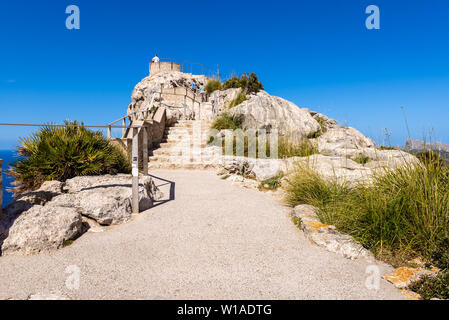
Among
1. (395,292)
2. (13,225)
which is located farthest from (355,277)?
(13,225)

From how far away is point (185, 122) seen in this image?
503 inches

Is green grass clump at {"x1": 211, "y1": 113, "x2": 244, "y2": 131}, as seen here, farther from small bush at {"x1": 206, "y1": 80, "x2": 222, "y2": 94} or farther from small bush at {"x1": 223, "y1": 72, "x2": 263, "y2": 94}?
small bush at {"x1": 206, "y1": 80, "x2": 222, "y2": 94}

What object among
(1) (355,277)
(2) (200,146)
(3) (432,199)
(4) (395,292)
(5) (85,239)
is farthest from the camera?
(2) (200,146)

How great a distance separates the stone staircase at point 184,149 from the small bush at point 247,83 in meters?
7.74

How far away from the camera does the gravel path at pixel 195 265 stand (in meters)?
2.34

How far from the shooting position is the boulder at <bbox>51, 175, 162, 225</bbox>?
395cm

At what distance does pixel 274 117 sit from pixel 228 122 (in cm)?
213

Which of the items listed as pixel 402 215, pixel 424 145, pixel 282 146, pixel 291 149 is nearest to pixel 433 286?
pixel 402 215

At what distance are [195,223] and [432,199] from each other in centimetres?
326

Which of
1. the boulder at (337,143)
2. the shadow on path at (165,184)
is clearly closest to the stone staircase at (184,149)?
the shadow on path at (165,184)

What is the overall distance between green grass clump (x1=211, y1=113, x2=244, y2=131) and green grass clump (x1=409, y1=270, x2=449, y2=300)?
9170mm

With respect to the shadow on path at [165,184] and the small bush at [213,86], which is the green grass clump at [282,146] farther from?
the small bush at [213,86]

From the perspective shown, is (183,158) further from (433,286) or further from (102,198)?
(433,286)
